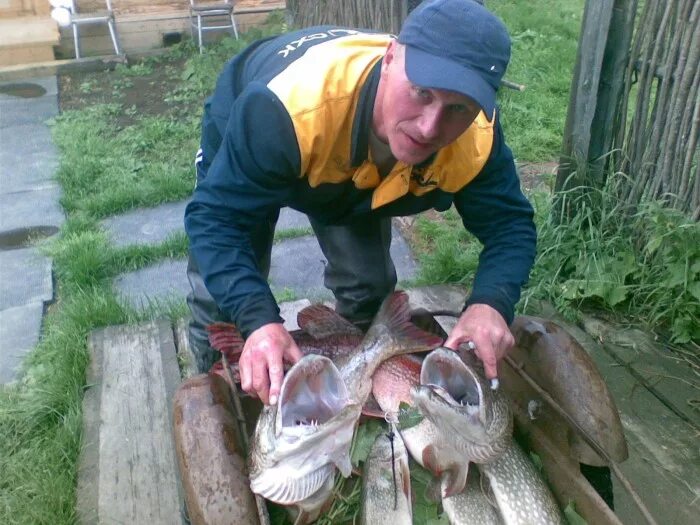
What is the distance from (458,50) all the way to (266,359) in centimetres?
95

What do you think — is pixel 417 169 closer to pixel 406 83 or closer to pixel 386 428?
pixel 406 83

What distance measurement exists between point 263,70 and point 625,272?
7.71ft

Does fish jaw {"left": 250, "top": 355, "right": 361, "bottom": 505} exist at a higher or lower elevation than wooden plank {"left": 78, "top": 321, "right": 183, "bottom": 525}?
higher

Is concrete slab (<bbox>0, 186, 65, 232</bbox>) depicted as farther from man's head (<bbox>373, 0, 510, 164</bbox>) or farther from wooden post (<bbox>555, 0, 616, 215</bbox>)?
man's head (<bbox>373, 0, 510, 164</bbox>)

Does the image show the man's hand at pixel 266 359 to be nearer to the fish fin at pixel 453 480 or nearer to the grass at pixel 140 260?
the grass at pixel 140 260

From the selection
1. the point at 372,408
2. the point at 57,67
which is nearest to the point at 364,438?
the point at 372,408

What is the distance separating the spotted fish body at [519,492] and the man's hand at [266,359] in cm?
56

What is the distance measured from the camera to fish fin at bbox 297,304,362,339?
7.20 ft

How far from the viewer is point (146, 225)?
5.12 meters

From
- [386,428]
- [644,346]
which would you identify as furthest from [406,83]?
[644,346]

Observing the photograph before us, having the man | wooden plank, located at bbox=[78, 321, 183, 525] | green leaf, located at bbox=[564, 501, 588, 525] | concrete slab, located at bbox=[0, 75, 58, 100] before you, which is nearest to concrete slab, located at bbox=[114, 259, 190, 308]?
wooden plank, located at bbox=[78, 321, 183, 525]

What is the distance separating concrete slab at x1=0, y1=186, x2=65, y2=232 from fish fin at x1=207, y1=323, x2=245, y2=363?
3.51 metres

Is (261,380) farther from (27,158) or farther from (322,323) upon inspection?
(27,158)

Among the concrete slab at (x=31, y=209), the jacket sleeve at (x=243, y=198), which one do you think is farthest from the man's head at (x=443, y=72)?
the concrete slab at (x=31, y=209)
